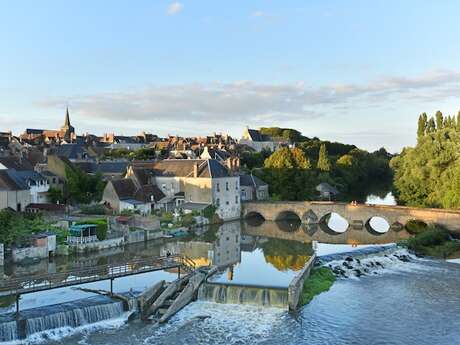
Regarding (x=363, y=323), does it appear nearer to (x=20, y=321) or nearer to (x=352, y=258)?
(x=352, y=258)

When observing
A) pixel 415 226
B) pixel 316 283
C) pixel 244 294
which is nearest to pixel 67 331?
pixel 244 294

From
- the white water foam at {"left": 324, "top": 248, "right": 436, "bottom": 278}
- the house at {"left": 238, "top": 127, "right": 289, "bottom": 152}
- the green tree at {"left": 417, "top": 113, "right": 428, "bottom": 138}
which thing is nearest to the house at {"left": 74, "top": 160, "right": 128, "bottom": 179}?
the white water foam at {"left": 324, "top": 248, "right": 436, "bottom": 278}

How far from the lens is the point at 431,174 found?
45.0m

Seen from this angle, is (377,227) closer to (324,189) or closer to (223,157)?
(324,189)

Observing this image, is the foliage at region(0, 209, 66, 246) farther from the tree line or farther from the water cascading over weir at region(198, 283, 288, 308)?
the tree line

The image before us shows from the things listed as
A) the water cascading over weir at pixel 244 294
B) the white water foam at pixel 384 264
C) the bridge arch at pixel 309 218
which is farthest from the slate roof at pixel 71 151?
the water cascading over weir at pixel 244 294

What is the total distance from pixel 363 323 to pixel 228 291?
6366 millimetres

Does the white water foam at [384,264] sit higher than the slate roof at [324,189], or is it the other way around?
the slate roof at [324,189]

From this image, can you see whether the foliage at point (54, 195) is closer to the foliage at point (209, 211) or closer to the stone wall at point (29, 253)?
the foliage at point (209, 211)

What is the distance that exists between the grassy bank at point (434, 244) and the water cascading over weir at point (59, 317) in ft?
69.9

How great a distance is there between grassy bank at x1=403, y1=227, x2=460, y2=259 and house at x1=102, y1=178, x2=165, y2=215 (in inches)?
945

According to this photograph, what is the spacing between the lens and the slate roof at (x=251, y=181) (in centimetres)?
5869

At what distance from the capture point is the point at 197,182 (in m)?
51.4

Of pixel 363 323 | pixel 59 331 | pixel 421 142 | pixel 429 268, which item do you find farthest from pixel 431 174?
pixel 59 331
